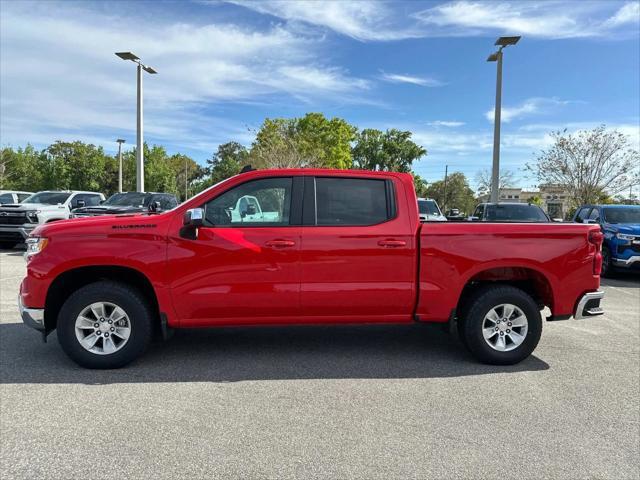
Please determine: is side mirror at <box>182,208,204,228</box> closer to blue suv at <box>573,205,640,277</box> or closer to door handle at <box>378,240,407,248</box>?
door handle at <box>378,240,407,248</box>

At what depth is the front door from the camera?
444cm

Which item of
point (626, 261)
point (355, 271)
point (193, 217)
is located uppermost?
point (193, 217)

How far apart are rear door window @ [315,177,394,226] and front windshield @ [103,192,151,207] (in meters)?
10.7

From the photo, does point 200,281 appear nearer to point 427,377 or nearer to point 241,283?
point 241,283

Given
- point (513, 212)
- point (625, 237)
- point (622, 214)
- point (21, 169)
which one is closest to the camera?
point (625, 237)

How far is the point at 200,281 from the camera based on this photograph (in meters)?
4.45

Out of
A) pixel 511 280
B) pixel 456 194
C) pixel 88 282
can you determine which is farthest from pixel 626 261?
pixel 456 194

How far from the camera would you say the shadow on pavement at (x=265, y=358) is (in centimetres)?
441

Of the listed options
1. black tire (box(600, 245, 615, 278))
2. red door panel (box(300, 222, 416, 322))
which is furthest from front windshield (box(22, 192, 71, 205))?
black tire (box(600, 245, 615, 278))

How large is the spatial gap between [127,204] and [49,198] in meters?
2.96

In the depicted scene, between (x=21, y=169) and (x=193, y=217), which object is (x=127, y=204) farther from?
(x=21, y=169)

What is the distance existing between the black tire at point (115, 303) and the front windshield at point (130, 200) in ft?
33.5

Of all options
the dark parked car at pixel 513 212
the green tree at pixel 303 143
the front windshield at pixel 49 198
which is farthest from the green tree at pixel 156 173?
the dark parked car at pixel 513 212

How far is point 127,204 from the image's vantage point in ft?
46.8
